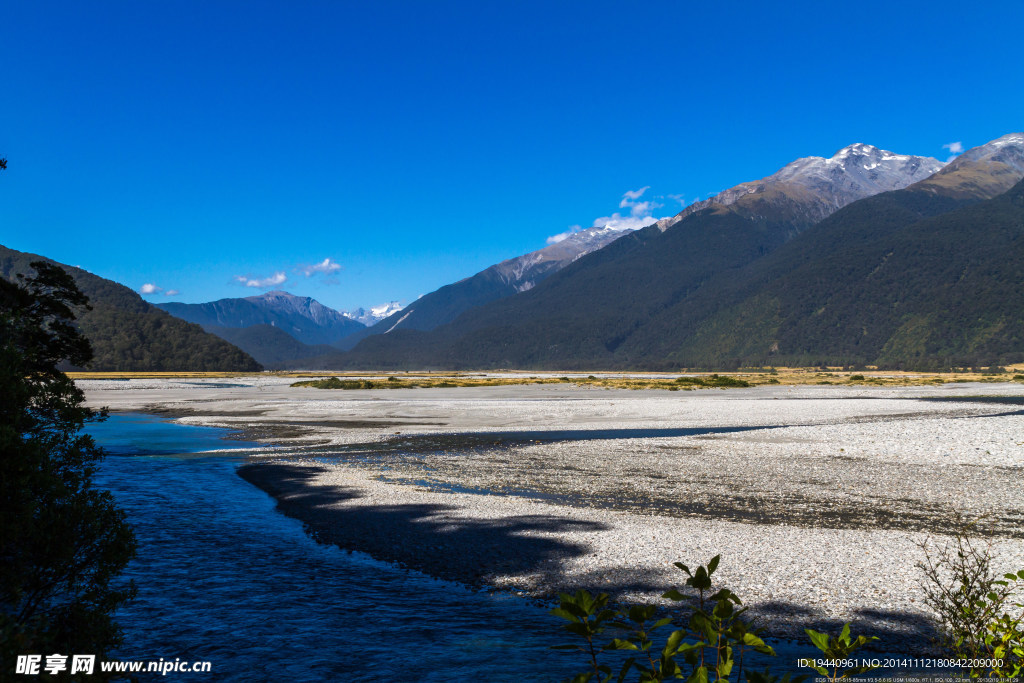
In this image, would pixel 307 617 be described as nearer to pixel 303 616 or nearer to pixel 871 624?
pixel 303 616

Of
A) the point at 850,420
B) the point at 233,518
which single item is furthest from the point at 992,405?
the point at 233,518

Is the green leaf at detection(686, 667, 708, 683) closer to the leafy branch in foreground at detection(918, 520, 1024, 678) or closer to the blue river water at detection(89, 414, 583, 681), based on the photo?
the leafy branch in foreground at detection(918, 520, 1024, 678)

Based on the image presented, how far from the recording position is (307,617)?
11305mm

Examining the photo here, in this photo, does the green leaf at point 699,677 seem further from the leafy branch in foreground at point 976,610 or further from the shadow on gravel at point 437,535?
the shadow on gravel at point 437,535

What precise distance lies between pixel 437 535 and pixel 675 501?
26.9 feet

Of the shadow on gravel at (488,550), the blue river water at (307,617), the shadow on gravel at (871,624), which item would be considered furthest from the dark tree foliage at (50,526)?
the shadow on gravel at (871,624)

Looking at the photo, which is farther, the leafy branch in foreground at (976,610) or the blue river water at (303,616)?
the blue river water at (303,616)

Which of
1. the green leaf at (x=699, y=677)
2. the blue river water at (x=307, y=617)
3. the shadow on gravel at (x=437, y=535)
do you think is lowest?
the blue river water at (x=307, y=617)

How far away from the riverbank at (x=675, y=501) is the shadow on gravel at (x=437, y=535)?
7 centimetres

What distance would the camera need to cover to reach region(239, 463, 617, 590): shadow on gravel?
1414cm

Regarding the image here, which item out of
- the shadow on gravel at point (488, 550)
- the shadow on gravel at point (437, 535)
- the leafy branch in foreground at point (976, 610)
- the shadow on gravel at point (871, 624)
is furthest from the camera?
the shadow on gravel at point (437, 535)

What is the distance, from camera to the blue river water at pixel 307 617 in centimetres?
949

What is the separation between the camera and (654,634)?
10562 mm

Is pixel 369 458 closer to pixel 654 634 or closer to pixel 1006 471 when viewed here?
pixel 654 634
